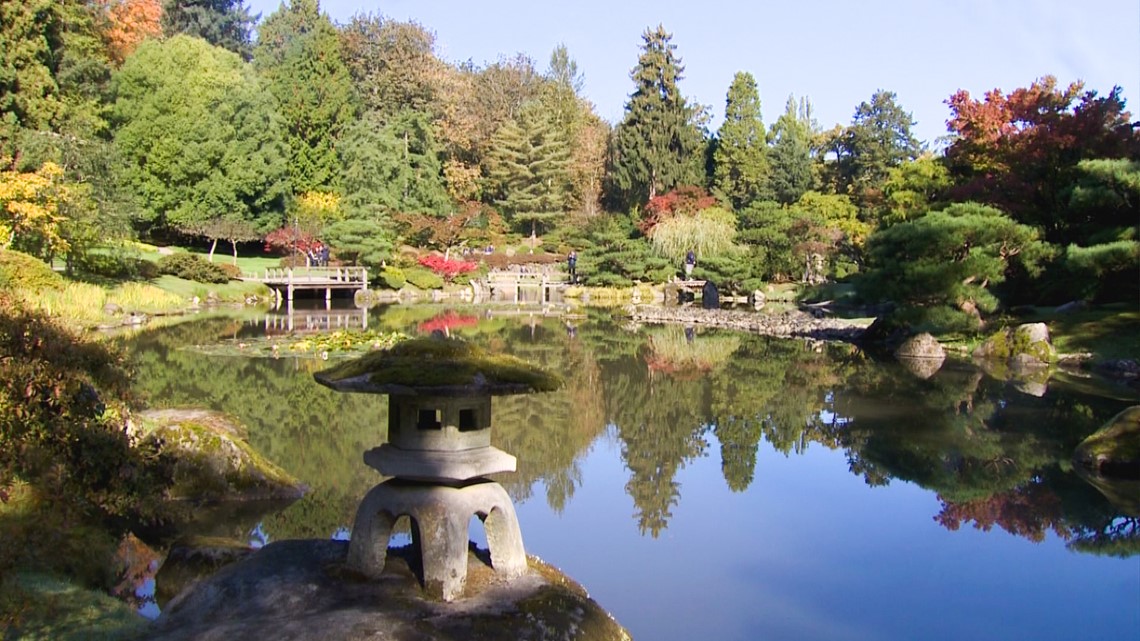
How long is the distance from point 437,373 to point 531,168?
134 ft

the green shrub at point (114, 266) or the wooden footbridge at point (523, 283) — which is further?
the wooden footbridge at point (523, 283)

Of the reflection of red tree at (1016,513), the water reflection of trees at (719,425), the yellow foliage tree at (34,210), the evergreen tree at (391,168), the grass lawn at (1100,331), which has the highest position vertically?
the evergreen tree at (391,168)

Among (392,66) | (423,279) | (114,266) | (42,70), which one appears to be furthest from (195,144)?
(392,66)

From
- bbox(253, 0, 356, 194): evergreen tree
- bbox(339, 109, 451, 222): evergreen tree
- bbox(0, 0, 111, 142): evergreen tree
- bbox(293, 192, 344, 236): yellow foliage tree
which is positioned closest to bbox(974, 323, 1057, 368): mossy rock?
bbox(0, 0, 111, 142): evergreen tree

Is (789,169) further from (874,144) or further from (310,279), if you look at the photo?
(310,279)

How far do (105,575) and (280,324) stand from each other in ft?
59.3

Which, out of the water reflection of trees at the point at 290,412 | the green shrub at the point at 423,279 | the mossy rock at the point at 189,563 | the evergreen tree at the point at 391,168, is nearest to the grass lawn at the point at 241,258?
the evergreen tree at the point at 391,168

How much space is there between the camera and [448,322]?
81.9 feet

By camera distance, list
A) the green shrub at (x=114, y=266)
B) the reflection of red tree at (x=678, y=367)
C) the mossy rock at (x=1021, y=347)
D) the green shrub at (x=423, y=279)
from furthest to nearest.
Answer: the green shrub at (x=423, y=279)
the green shrub at (x=114, y=266)
the mossy rock at (x=1021, y=347)
the reflection of red tree at (x=678, y=367)

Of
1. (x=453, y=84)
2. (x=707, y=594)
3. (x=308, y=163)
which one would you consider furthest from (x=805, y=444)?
(x=453, y=84)

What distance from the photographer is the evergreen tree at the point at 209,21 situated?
184 feet

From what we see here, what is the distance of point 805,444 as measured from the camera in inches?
457

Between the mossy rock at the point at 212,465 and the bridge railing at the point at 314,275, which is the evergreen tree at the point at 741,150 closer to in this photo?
the bridge railing at the point at 314,275

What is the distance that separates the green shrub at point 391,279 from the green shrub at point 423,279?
450mm
